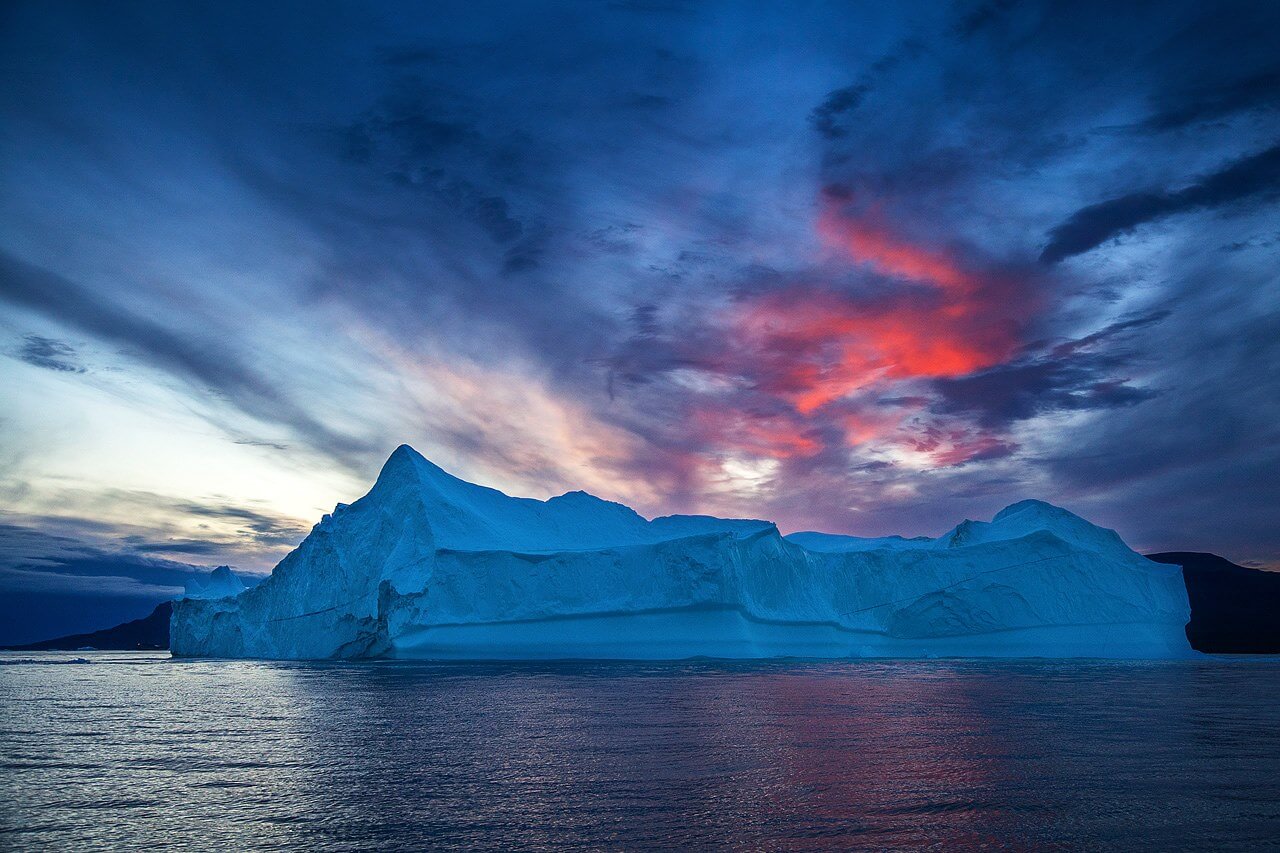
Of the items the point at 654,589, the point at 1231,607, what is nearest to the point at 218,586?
the point at 654,589

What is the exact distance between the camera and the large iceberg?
96.7 feet

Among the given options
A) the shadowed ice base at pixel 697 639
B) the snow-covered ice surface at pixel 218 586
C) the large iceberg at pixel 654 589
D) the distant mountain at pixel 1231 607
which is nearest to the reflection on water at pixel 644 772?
the large iceberg at pixel 654 589

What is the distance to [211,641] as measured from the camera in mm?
39406

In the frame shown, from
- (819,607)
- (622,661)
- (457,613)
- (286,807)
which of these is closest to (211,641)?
(457,613)

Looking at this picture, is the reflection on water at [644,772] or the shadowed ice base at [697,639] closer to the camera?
the reflection on water at [644,772]

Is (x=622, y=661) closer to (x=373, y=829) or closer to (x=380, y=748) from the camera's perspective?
(x=380, y=748)

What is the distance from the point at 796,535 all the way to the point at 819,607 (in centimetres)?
1339

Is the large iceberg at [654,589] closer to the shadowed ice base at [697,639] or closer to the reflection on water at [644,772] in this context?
the shadowed ice base at [697,639]

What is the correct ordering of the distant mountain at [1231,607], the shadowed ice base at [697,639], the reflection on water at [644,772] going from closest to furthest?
the reflection on water at [644,772] < the shadowed ice base at [697,639] < the distant mountain at [1231,607]

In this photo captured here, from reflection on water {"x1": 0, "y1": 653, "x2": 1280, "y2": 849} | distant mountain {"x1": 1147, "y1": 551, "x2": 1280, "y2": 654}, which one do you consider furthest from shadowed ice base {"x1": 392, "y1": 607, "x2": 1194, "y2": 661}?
distant mountain {"x1": 1147, "y1": 551, "x2": 1280, "y2": 654}

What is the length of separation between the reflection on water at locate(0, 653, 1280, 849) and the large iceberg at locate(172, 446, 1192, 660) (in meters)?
14.8

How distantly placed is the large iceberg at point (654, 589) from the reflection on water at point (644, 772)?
48.4 feet

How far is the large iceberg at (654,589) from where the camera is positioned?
2948cm

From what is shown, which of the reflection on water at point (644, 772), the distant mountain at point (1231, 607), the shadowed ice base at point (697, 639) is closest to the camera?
the reflection on water at point (644, 772)
